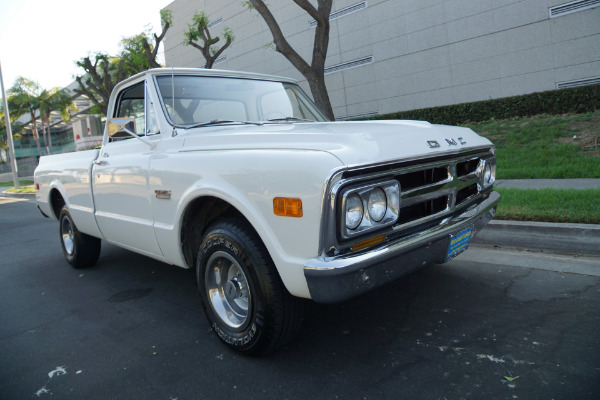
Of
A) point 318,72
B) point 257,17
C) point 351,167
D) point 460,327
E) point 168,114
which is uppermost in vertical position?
point 257,17

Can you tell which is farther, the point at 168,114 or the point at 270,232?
the point at 168,114

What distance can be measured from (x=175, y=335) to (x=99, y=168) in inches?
76.1

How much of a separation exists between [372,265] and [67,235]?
15.3ft

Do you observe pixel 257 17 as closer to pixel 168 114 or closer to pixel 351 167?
pixel 168 114

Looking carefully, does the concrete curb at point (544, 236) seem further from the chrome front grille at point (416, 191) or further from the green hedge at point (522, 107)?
the green hedge at point (522, 107)

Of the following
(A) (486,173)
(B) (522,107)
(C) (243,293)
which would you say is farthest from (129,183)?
(B) (522,107)

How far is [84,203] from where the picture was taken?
4.66 m

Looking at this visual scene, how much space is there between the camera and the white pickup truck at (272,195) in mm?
2238

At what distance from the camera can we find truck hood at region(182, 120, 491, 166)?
91.3 inches

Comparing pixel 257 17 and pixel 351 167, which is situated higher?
pixel 257 17

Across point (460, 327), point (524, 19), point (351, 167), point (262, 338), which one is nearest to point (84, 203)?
point (262, 338)

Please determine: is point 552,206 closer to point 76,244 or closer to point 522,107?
point 76,244

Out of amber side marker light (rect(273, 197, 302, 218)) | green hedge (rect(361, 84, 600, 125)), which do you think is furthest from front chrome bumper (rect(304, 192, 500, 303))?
green hedge (rect(361, 84, 600, 125))

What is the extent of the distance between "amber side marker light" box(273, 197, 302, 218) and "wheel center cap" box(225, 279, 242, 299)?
2.52 ft
